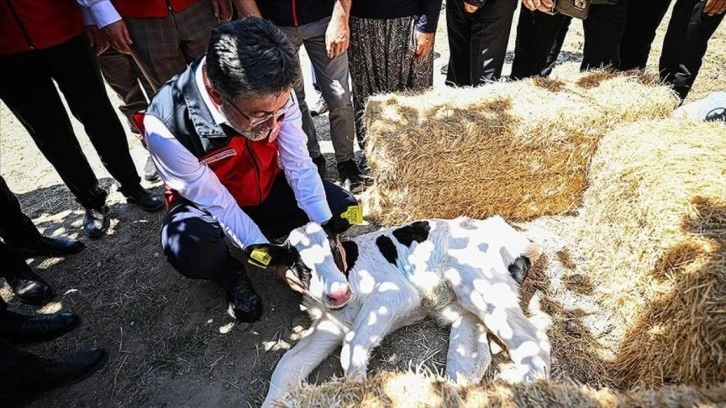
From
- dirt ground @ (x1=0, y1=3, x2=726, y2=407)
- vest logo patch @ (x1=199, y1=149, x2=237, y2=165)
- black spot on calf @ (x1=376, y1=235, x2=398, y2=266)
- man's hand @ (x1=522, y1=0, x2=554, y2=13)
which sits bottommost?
dirt ground @ (x1=0, y1=3, x2=726, y2=407)

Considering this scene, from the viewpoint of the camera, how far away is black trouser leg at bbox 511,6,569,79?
4.32 meters

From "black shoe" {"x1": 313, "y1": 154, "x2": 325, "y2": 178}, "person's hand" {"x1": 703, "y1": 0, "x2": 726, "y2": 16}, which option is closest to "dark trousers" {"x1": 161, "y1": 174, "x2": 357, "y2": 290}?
"black shoe" {"x1": 313, "y1": 154, "x2": 325, "y2": 178}

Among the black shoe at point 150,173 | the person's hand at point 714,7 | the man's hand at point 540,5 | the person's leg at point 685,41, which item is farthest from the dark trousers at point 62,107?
the person's hand at point 714,7

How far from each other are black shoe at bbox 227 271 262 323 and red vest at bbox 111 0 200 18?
2429 millimetres

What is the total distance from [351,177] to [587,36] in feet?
9.78

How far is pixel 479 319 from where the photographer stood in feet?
9.87

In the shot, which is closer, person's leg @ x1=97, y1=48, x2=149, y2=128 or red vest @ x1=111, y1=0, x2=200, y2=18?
red vest @ x1=111, y1=0, x2=200, y2=18

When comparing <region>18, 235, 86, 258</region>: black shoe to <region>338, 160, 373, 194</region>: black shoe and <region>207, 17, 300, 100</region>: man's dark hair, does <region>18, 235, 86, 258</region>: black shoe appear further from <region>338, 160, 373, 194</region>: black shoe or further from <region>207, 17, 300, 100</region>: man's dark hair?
<region>207, 17, 300, 100</region>: man's dark hair

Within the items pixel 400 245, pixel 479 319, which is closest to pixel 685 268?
pixel 479 319

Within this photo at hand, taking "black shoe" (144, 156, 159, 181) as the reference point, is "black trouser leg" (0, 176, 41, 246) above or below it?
above

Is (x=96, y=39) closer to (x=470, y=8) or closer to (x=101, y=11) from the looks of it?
(x=101, y=11)

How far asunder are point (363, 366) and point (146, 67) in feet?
11.1

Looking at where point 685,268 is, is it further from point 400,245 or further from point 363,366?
point 363,366

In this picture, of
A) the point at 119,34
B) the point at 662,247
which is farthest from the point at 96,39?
the point at 662,247
